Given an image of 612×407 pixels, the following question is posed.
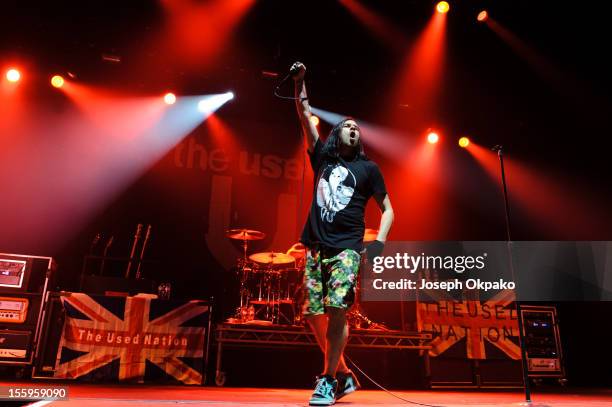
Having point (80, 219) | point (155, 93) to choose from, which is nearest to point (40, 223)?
point (80, 219)

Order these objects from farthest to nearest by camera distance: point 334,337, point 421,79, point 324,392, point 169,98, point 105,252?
1. point 169,98
2. point 421,79
3. point 105,252
4. point 334,337
5. point 324,392

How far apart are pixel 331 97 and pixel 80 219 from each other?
13.0 ft

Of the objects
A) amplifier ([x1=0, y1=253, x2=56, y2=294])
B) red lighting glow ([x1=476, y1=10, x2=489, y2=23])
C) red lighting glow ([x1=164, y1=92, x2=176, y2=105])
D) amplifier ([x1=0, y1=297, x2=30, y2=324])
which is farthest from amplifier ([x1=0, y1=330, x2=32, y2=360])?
red lighting glow ([x1=476, y1=10, x2=489, y2=23])

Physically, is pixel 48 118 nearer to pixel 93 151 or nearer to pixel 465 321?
pixel 93 151

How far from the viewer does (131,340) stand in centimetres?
506

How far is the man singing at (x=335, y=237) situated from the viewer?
8.06 feet

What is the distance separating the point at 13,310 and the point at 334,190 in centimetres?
421

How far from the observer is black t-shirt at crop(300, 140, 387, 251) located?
2557mm

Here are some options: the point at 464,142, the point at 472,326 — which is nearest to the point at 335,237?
the point at 472,326

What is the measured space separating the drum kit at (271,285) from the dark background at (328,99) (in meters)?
0.72

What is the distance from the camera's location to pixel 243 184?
293 inches

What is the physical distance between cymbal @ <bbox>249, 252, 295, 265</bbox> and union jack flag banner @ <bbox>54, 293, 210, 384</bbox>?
1044 mm

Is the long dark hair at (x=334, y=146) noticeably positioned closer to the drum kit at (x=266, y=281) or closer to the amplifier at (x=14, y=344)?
the drum kit at (x=266, y=281)

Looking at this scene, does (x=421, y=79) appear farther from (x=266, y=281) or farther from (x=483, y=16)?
Result: (x=266, y=281)
